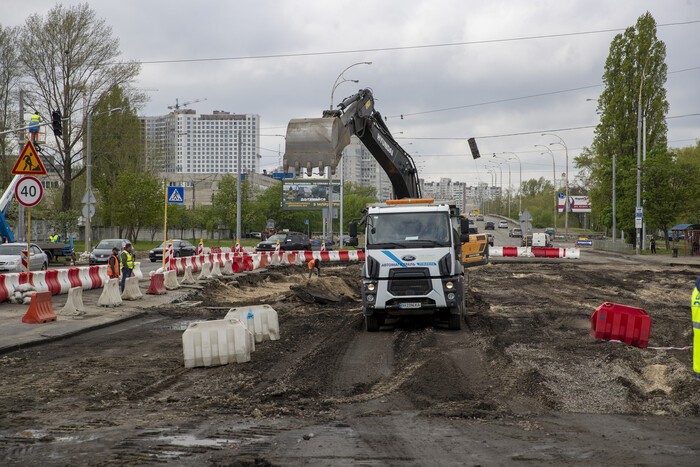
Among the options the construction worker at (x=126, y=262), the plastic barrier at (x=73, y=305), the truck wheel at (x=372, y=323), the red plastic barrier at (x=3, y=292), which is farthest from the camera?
the construction worker at (x=126, y=262)

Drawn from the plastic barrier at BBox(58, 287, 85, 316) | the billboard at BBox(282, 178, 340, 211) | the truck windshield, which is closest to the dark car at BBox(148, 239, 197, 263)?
the plastic barrier at BBox(58, 287, 85, 316)

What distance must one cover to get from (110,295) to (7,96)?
33.5 m

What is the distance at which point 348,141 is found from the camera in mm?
15023

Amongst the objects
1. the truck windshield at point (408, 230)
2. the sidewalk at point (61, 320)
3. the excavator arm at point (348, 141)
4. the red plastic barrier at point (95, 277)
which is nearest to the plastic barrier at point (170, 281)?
the sidewalk at point (61, 320)

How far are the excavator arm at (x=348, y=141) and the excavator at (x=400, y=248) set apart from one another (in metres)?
0.02

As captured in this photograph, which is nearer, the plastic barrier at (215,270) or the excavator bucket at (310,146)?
the excavator bucket at (310,146)

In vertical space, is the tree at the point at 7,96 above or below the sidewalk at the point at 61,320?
above

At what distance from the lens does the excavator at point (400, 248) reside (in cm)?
1349

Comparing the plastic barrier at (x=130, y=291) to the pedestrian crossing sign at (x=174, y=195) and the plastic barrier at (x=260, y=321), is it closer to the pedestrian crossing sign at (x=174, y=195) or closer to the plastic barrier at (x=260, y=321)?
the pedestrian crossing sign at (x=174, y=195)

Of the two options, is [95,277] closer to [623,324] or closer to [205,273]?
[205,273]

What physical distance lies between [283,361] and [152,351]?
261 cm

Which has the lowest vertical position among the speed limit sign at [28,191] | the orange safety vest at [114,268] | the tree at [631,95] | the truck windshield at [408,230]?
the orange safety vest at [114,268]

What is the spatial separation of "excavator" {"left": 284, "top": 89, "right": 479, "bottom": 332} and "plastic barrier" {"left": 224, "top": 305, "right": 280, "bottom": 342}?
1.95m

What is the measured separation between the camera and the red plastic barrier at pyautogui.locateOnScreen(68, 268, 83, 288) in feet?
70.7
